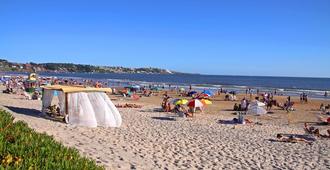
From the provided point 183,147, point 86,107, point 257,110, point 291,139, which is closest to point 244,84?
point 257,110

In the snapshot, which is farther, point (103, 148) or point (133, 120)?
point (133, 120)

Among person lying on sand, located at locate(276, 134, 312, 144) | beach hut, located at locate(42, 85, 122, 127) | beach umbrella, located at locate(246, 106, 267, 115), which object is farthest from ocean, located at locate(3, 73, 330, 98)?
beach hut, located at locate(42, 85, 122, 127)

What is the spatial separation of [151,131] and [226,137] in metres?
2.93

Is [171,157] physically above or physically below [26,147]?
below

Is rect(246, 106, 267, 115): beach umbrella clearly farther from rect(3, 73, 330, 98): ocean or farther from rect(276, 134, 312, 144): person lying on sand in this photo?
rect(3, 73, 330, 98): ocean

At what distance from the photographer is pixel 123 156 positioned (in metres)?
10.5

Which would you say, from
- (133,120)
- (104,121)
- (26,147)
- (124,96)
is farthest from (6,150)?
(124,96)

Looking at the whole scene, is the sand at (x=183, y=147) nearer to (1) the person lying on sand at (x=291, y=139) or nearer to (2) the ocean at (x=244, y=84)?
(1) the person lying on sand at (x=291, y=139)

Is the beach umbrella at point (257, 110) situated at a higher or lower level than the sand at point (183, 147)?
higher

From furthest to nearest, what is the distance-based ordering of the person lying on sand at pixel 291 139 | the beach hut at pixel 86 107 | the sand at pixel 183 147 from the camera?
the beach hut at pixel 86 107
the person lying on sand at pixel 291 139
the sand at pixel 183 147

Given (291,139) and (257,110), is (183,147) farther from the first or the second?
(257,110)

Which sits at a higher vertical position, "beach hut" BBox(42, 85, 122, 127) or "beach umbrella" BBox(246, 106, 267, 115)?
"beach hut" BBox(42, 85, 122, 127)

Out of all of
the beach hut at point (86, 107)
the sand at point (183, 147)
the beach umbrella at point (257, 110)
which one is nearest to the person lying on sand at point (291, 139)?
the sand at point (183, 147)

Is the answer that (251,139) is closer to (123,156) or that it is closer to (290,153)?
(290,153)
